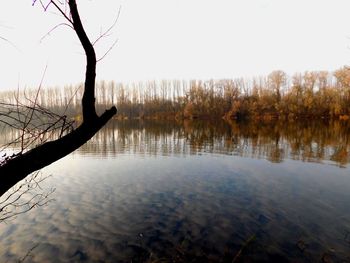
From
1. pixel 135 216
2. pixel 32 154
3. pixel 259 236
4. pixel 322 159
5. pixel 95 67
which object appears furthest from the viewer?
pixel 322 159

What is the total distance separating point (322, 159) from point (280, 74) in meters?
84.3

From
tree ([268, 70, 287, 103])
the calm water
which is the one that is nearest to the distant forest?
tree ([268, 70, 287, 103])

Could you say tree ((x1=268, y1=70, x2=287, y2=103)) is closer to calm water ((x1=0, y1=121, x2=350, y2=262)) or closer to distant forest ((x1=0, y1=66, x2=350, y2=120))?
distant forest ((x1=0, y1=66, x2=350, y2=120))

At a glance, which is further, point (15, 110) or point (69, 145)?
point (15, 110)

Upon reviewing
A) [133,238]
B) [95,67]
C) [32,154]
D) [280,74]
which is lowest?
[133,238]

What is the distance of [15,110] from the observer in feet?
10.3

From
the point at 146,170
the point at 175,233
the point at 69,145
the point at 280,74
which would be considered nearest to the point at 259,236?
the point at 175,233

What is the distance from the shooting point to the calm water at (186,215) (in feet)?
27.2

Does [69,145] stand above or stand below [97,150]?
above

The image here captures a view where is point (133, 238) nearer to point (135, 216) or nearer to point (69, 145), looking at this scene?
point (135, 216)

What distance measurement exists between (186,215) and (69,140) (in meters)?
9.36

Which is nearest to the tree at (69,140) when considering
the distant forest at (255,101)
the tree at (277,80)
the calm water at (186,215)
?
the calm water at (186,215)

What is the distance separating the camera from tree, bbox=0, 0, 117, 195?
2328 millimetres

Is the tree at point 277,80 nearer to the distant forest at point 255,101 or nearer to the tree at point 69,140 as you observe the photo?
the distant forest at point 255,101
